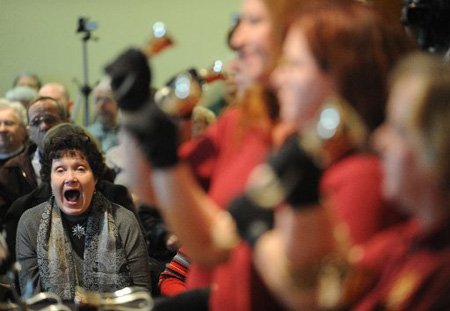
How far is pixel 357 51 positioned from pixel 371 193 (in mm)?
196

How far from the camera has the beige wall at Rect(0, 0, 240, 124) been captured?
593cm

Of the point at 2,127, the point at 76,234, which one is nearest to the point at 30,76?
the point at 2,127

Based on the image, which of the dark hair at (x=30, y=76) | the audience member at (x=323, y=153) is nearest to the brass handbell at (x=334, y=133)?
the audience member at (x=323, y=153)

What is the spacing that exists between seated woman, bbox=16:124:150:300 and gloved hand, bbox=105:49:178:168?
143 cm

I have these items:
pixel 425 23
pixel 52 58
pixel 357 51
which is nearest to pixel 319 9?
pixel 357 51

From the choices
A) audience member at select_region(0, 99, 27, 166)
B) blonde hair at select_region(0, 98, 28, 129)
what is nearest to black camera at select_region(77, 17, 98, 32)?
blonde hair at select_region(0, 98, 28, 129)

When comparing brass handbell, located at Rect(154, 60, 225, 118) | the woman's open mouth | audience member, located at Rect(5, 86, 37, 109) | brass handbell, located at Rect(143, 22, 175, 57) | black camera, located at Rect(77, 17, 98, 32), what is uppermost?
black camera, located at Rect(77, 17, 98, 32)

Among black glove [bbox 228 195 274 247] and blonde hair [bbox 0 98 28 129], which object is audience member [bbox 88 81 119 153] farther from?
black glove [bbox 228 195 274 247]

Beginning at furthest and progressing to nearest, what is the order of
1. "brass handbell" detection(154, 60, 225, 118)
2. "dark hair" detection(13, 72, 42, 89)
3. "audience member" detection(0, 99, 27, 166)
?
"dark hair" detection(13, 72, 42, 89)
"audience member" detection(0, 99, 27, 166)
"brass handbell" detection(154, 60, 225, 118)

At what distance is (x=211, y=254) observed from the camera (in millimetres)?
1288

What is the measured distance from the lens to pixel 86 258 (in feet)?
8.72

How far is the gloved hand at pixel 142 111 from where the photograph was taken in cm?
121

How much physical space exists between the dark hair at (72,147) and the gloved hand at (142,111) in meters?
1.50

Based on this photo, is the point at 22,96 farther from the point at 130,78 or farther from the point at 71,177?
the point at 130,78
